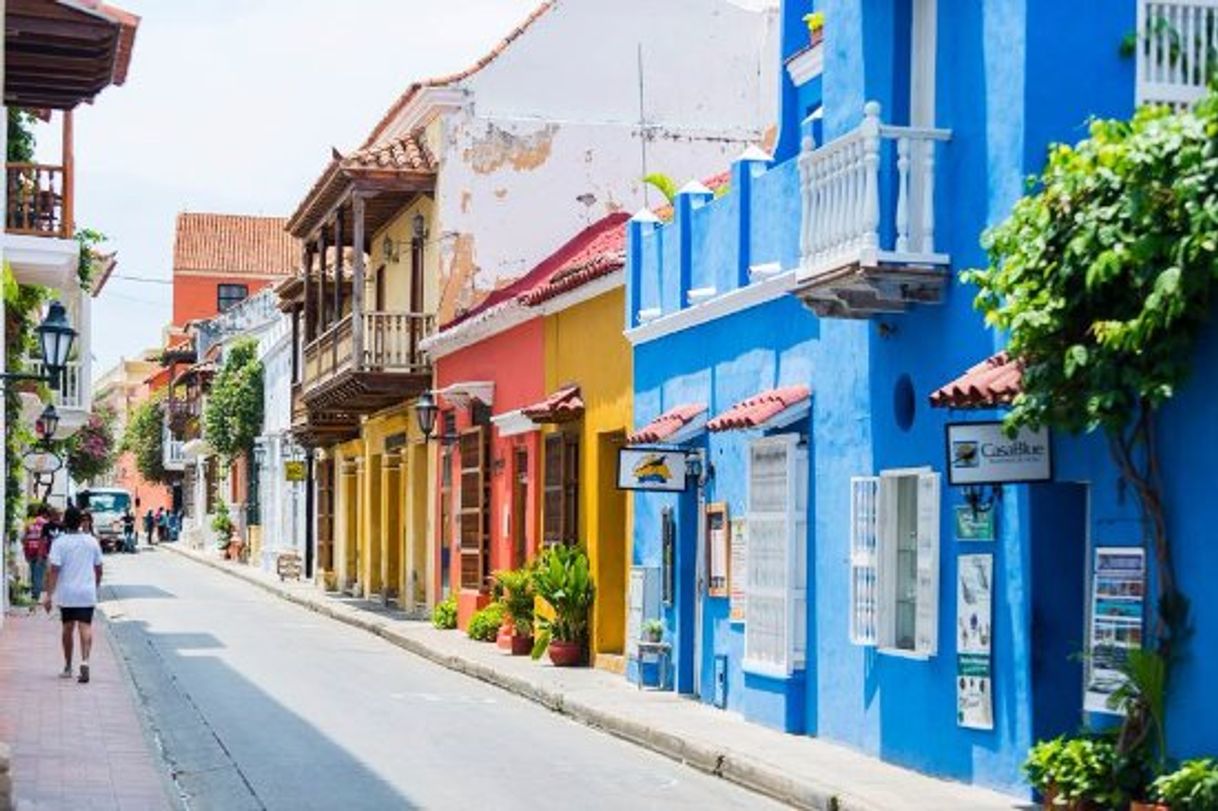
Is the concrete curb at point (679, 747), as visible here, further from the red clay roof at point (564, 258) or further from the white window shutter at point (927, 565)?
the red clay roof at point (564, 258)

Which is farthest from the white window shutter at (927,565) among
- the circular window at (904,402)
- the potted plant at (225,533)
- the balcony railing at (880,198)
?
the potted plant at (225,533)

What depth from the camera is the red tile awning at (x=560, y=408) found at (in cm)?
2402

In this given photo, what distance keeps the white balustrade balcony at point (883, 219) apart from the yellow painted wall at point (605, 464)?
28.9ft

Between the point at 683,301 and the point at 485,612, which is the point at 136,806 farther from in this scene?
the point at 485,612

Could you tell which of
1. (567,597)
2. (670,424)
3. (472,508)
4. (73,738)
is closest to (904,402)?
(670,424)

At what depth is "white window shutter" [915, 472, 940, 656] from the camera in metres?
13.7

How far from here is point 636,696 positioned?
1970 centimetres

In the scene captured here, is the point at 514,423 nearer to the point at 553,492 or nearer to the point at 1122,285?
the point at 553,492

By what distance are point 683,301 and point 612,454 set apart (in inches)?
155

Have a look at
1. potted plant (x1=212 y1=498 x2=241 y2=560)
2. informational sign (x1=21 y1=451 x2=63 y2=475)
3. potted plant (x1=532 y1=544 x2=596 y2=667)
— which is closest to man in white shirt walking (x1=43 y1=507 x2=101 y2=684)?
potted plant (x1=532 y1=544 x2=596 y2=667)

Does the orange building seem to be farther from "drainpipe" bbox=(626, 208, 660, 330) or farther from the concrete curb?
"drainpipe" bbox=(626, 208, 660, 330)

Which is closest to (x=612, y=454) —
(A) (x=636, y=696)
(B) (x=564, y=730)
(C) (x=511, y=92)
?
(A) (x=636, y=696)

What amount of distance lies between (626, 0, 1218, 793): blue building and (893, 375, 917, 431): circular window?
0.02 m

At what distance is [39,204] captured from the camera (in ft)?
78.8
